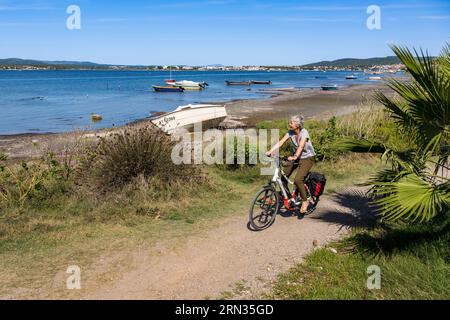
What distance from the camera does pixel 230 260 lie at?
19.0 feet

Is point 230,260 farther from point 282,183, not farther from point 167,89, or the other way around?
point 167,89

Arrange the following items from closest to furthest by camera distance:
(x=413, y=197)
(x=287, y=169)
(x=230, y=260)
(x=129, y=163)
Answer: (x=413, y=197)
(x=230, y=260)
(x=287, y=169)
(x=129, y=163)

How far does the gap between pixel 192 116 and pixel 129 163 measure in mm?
12480

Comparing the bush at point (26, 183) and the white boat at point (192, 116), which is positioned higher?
the white boat at point (192, 116)

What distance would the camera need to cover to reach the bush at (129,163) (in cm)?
848

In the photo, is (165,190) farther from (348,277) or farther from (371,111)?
(371,111)

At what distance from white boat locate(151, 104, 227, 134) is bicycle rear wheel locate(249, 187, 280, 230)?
11797mm

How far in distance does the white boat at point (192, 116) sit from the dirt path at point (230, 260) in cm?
1202

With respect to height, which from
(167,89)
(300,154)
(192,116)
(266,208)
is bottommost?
(266,208)

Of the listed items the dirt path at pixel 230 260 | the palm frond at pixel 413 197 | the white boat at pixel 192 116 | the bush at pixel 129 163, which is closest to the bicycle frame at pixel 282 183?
the dirt path at pixel 230 260

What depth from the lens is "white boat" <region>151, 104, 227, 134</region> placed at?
19.7 metres

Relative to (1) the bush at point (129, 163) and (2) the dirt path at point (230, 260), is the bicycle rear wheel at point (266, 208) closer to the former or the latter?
(2) the dirt path at point (230, 260)

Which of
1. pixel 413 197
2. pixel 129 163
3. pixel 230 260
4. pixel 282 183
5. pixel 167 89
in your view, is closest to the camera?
pixel 413 197

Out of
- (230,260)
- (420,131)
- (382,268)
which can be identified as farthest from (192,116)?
(382,268)
